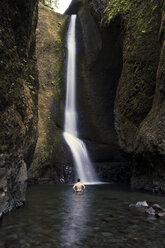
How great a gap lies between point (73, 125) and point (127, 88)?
350 inches

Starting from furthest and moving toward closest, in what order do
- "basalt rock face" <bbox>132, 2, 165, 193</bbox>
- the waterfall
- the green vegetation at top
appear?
A: the waterfall < the green vegetation at top < "basalt rock face" <bbox>132, 2, 165, 193</bbox>

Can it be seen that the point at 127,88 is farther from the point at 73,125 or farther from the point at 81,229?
the point at 81,229

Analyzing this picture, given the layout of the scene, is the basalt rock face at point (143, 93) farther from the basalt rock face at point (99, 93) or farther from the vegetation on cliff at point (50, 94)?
the vegetation on cliff at point (50, 94)

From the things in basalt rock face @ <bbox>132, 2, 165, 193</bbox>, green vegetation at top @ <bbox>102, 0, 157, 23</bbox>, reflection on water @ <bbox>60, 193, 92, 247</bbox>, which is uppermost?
green vegetation at top @ <bbox>102, 0, 157, 23</bbox>

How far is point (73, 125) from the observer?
78.3 feet

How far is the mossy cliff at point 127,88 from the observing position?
1280 centimetres

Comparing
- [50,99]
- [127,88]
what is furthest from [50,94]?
[127,88]

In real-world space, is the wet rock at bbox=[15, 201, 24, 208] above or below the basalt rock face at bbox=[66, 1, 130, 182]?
below

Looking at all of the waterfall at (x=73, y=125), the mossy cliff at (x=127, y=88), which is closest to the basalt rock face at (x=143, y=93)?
the mossy cliff at (x=127, y=88)

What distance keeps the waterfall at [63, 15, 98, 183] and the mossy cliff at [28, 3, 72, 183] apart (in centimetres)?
68

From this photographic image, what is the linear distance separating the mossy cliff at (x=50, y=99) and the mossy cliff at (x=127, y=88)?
252 centimetres

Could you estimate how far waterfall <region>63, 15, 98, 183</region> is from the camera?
20.1 m

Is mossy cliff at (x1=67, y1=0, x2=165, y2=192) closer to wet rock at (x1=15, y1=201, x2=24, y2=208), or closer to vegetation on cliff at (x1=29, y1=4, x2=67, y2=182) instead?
vegetation on cliff at (x1=29, y1=4, x2=67, y2=182)

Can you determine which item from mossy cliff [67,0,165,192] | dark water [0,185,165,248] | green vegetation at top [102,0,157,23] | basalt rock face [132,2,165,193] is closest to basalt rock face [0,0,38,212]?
dark water [0,185,165,248]
